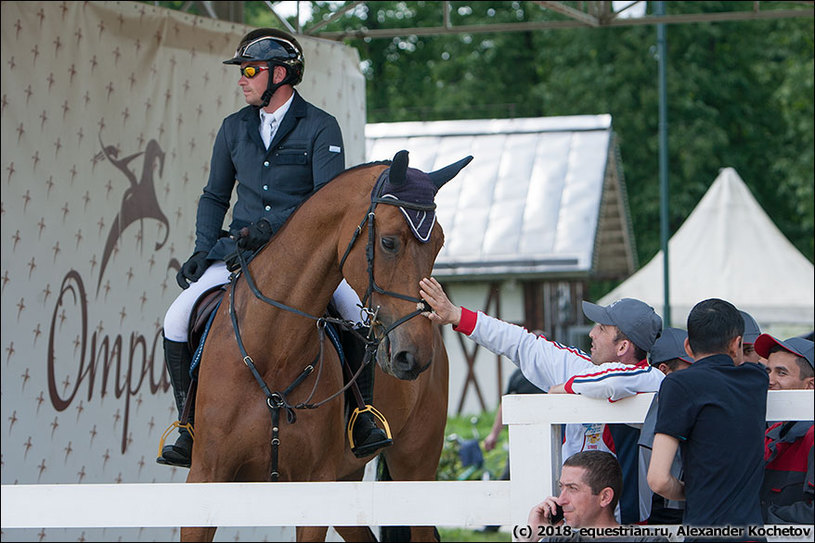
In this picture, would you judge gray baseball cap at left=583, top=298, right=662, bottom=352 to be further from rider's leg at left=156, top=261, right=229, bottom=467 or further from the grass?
the grass

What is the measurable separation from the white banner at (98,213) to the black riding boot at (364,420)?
2.99 metres

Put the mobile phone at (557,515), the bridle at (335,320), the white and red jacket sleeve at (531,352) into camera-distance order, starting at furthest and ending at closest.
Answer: the white and red jacket sleeve at (531,352) → the bridle at (335,320) → the mobile phone at (557,515)

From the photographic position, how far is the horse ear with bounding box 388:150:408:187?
3.95 meters

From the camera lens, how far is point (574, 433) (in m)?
3.97

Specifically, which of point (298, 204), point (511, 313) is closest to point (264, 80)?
Result: point (298, 204)

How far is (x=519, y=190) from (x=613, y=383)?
19715 millimetres

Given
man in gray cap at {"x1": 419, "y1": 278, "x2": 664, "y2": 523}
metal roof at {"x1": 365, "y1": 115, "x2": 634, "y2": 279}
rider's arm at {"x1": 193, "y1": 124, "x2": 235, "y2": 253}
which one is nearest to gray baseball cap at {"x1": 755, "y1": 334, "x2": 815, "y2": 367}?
man in gray cap at {"x1": 419, "y1": 278, "x2": 664, "y2": 523}

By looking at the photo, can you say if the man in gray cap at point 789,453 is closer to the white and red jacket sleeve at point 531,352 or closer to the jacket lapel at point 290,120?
the white and red jacket sleeve at point 531,352

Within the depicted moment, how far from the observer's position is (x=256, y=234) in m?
4.48

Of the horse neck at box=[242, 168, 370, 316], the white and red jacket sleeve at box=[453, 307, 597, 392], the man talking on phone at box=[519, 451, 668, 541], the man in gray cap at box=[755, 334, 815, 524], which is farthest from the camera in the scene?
the horse neck at box=[242, 168, 370, 316]

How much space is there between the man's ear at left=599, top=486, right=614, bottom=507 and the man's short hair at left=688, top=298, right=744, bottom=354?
48cm

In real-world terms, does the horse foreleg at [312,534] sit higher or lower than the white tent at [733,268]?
lower

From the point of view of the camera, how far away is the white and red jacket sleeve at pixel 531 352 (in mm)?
4000

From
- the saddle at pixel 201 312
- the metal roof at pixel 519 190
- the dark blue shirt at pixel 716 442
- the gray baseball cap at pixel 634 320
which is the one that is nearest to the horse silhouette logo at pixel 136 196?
the saddle at pixel 201 312
